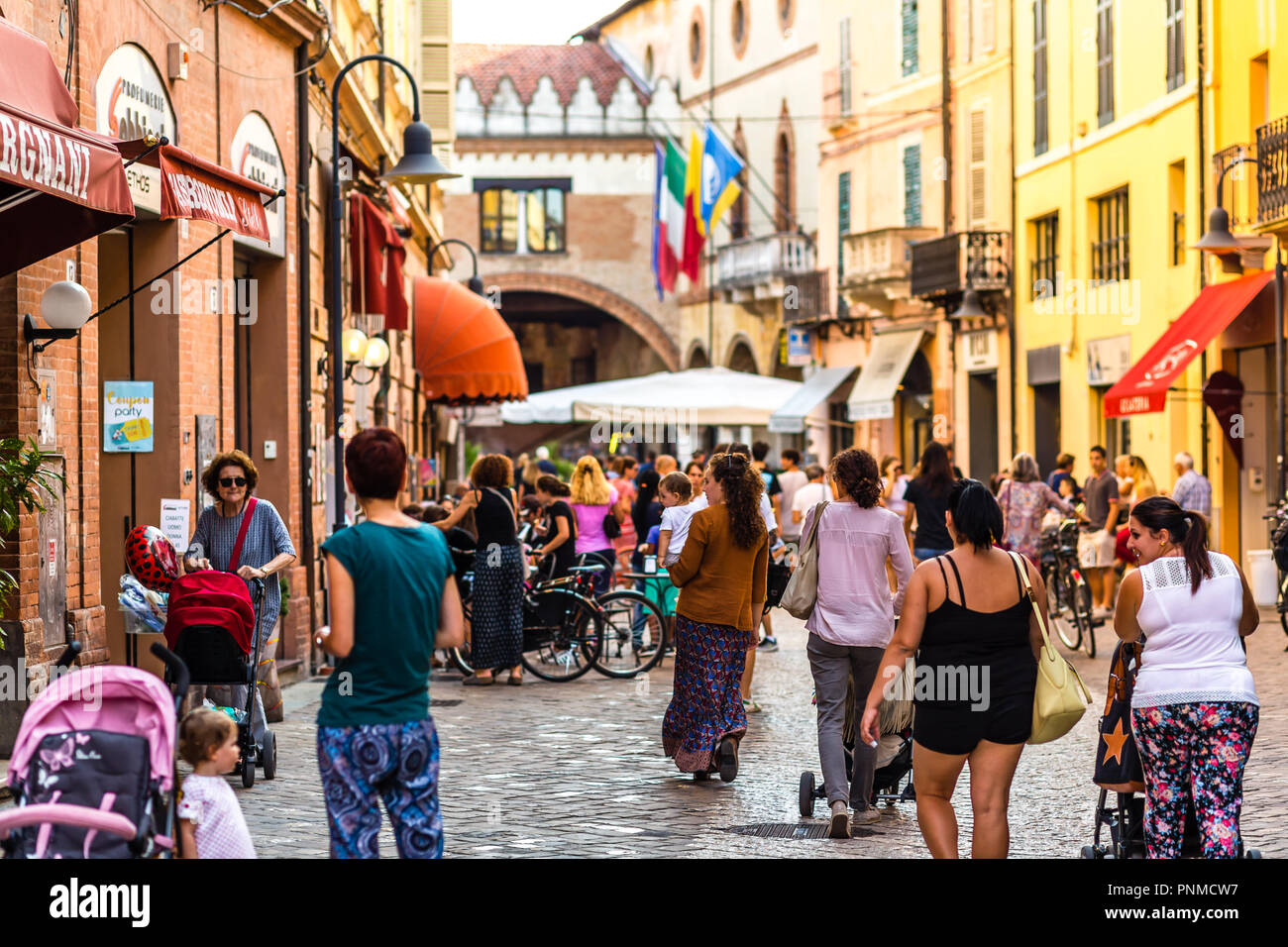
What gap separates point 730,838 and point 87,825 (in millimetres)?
3643

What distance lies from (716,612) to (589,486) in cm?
687

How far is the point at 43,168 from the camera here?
285 inches

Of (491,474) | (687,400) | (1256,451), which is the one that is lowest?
(491,474)

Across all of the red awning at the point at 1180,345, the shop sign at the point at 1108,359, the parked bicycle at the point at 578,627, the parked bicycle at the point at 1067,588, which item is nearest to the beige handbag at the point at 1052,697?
the parked bicycle at the point at 578,627

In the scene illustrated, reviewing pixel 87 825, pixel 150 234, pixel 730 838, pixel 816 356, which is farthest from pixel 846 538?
pixel 816 356

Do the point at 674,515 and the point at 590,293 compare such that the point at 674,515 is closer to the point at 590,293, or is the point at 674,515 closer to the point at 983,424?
the point at 983,424

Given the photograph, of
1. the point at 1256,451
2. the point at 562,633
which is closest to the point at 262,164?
the point at 562,633

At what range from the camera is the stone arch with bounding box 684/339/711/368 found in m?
49.1

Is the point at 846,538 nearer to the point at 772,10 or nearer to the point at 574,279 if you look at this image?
the point at 772,10

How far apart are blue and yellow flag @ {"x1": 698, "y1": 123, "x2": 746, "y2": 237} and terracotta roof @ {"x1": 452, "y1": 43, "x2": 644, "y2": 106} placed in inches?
658

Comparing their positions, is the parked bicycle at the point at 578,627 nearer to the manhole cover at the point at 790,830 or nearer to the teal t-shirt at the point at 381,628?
the manhole cover at the point at 790,830

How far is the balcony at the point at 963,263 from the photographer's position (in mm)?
29486

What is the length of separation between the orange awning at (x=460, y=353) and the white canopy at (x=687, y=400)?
243 centimetres

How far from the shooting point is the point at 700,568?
9438 mm
